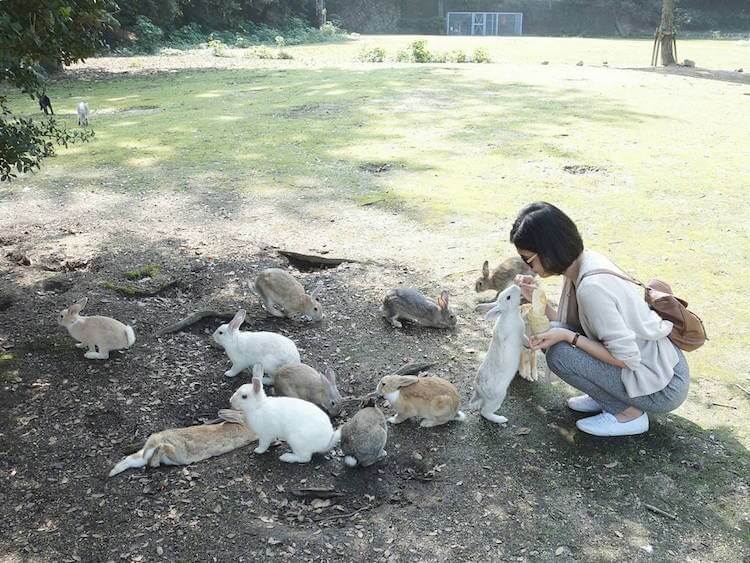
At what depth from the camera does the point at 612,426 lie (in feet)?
11.5

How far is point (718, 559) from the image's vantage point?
278 centimetres

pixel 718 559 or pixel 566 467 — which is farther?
pixel 566 467

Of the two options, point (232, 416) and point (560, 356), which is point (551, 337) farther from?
point (232, 416)

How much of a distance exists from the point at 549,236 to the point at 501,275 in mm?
1965

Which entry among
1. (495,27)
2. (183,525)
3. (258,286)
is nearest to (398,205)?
(258,286)

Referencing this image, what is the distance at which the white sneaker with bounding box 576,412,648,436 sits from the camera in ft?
11.5

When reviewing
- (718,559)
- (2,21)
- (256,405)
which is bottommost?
(718,559)

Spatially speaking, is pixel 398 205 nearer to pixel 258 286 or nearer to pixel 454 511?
pixel 258 286

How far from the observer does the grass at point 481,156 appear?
611 cm

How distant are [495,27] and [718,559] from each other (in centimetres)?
4616

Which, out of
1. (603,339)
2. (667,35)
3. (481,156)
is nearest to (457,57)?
(667,35)

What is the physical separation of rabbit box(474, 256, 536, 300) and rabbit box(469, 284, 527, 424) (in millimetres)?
1578

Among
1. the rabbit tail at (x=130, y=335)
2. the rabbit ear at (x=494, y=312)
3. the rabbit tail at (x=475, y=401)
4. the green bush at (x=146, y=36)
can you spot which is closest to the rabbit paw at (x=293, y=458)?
the rabbit tail at (x=475, y=401)

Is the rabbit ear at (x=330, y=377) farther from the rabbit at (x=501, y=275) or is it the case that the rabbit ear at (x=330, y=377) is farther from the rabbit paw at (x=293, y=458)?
the rabbit at (x=501, y=275)
